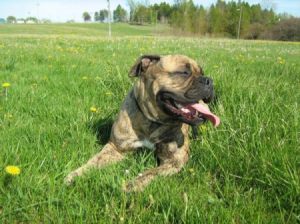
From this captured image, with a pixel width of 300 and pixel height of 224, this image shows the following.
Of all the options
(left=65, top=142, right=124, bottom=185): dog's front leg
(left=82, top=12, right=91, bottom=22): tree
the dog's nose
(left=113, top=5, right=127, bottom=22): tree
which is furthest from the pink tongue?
(left=82, top=12, right=91, bottom=22): tree

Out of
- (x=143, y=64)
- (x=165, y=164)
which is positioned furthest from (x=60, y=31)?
(x=165, y=164)

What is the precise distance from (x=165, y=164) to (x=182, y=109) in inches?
22.2

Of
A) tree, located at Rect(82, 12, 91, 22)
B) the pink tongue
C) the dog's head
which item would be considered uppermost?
the dog's head

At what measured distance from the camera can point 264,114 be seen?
397 centimetres

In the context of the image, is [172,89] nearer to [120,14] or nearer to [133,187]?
[133,187]

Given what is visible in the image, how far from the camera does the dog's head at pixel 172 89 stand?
375 centimetres

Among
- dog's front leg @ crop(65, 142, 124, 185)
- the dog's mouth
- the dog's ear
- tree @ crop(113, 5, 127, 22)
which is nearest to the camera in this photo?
dog's front leg @ crop(65, 142, 124, 185)

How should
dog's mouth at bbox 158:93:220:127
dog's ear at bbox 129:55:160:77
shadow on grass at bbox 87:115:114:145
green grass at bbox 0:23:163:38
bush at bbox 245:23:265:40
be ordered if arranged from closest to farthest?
dog's mouth at bbox 158:93:220:127 < dog's ear at bbox 129:55:160:77 < shadow on grass at bbox 87:115:114:145 < green grass at bbox 0:23:163:38 < bush at bbox 245:23:265:40

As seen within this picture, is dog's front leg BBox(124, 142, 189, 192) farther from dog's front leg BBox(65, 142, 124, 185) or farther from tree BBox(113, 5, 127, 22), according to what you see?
tree BBox(113, 5, 127, 22)

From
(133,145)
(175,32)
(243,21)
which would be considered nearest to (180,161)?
(133,145)

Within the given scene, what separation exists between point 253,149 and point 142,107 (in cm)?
124

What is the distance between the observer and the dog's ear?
4.11 m

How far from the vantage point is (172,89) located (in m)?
3.83

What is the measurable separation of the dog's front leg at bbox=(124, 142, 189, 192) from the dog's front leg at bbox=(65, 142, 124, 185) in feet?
1.37
